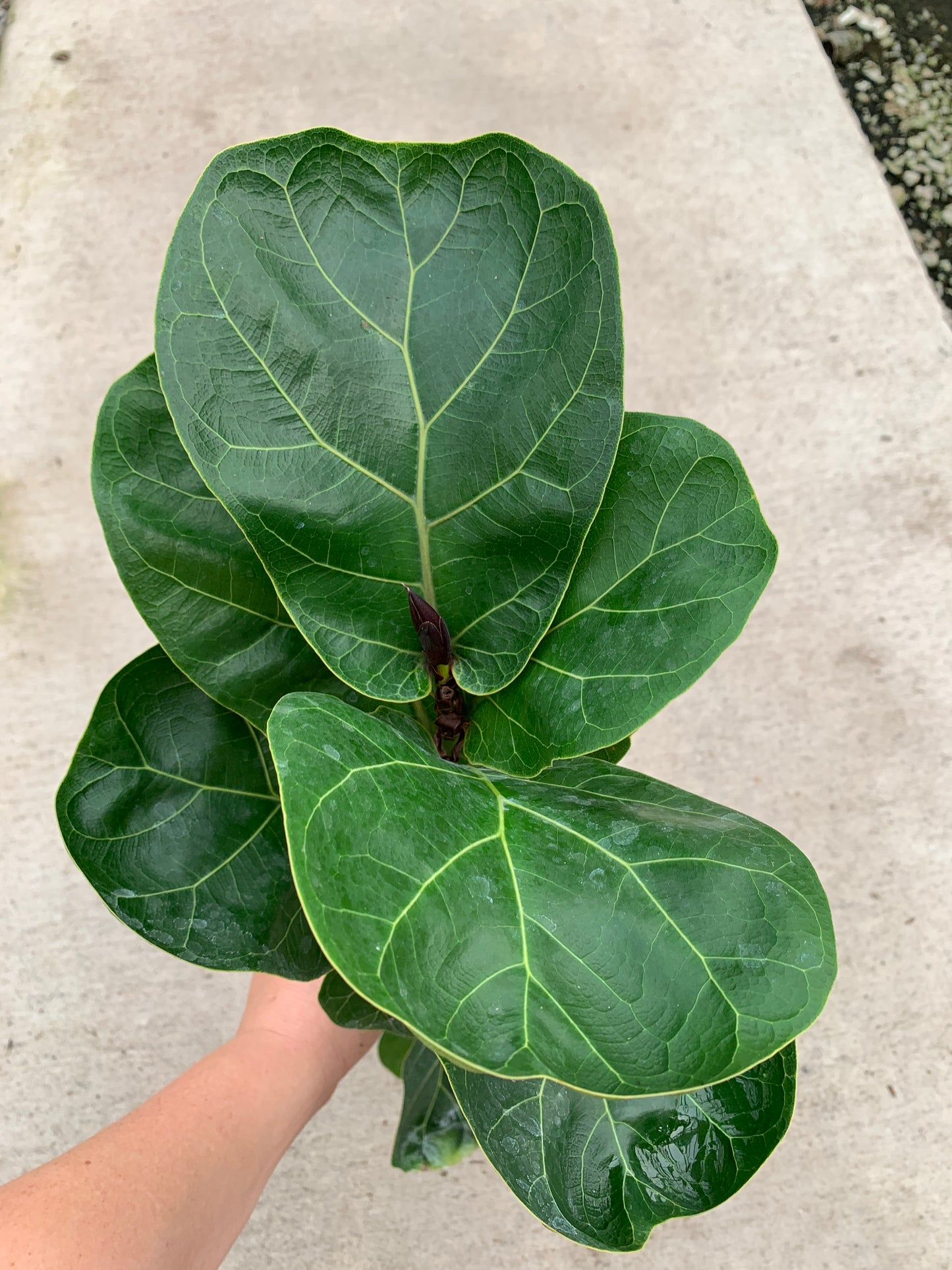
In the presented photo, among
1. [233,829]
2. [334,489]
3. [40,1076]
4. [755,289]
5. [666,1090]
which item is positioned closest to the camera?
[666,1090]

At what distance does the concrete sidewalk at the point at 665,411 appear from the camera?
1.18 m

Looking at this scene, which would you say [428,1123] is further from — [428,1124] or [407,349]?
[407,349]

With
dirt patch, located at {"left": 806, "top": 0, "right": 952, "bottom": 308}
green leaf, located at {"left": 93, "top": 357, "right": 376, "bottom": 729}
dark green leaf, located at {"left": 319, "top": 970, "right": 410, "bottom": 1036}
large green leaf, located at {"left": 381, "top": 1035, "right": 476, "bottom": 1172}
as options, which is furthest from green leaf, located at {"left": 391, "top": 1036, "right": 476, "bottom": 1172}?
dirt patch, located at {"left": 806, "top": 0, "right": 952, "bottom": 308}

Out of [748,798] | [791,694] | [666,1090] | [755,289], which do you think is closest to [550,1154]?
[666,1090]

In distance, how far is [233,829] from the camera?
0.64 metres

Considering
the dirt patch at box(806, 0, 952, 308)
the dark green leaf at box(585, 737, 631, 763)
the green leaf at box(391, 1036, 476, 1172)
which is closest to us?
the dark green leaf at box(585, 737, 631, 763)

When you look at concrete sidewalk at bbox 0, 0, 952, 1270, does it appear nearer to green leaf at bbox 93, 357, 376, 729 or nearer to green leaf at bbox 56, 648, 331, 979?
green leaf at bbox 56, 648, 331, 979

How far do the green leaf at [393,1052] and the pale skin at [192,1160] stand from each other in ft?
0.09

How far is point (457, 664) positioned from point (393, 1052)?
25.7 inches

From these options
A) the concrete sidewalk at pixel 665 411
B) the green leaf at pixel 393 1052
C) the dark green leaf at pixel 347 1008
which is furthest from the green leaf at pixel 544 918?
the concrete sidewalk at pixel 665 411

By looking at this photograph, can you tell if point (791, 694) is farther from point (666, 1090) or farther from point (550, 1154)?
point (666, 1090)

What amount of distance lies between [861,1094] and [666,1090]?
3.21ft

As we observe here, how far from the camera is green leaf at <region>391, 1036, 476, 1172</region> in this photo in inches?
36.6

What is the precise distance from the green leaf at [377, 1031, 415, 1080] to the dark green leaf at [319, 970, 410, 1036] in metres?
0.30
